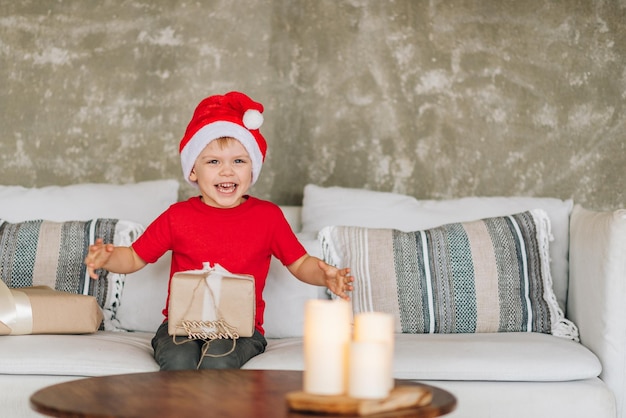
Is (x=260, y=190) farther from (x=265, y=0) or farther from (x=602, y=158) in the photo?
(x=602, y=158)

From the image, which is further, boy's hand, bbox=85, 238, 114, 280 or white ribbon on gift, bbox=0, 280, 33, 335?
white ribbon on gift, bbox=0, 280, 33, 335

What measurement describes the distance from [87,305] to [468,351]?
982 millimetres

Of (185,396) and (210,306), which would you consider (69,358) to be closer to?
(210,306)

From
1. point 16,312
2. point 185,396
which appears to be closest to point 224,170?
A: point 16,312

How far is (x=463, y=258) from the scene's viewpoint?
2.52m

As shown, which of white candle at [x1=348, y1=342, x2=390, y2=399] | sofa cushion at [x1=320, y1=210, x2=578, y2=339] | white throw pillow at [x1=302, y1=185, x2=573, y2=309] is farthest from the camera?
white throw pillow at [x1=302, y1=185, x2=573, y2=309]

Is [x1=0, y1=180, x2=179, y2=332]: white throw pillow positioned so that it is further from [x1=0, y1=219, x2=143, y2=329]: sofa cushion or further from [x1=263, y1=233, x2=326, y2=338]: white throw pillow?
[x1=263, y1=233, x2=326, y2=338]: white throw pillow

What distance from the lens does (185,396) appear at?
1.42 meters

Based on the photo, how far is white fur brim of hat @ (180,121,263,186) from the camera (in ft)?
7.61

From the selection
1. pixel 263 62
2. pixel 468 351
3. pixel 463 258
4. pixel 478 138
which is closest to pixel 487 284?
pixel 463 258

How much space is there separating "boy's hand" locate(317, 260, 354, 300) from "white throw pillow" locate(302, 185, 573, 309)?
614 mm

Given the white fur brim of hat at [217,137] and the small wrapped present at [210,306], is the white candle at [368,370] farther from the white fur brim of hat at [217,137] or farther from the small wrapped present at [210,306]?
the white fur brim of hat at [217,137]

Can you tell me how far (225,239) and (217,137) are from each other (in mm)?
269

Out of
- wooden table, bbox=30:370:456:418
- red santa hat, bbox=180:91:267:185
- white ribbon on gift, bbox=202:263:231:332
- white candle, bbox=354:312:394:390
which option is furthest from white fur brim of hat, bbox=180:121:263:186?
white candle, bbox=354:312:394:390
